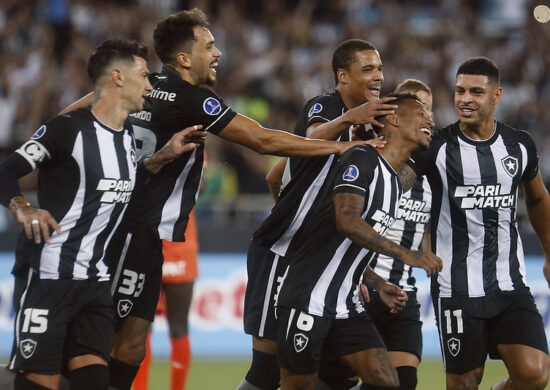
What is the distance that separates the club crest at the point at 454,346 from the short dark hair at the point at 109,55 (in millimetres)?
2714

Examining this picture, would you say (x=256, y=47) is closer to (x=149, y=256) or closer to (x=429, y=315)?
(x=429, y=315)

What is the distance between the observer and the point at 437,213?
632 cm

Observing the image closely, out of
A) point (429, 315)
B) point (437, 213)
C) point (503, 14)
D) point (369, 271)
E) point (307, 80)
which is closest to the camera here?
point (369, 271)

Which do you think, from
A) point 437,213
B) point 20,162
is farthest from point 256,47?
point 20,162

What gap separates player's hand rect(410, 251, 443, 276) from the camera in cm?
505

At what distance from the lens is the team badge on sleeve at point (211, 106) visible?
5.67 metres

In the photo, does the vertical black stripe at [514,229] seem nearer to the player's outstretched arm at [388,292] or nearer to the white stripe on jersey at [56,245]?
the player's outstretched arm at [388,292]

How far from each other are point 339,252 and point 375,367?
67 centimetres

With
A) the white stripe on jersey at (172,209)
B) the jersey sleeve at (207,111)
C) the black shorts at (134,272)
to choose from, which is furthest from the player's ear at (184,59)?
the black shorts at (134,272)

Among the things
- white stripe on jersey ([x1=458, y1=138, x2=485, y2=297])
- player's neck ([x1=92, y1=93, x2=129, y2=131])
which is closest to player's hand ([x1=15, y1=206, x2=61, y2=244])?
player's neck ([x1=92, y1=93, x2=129, y2=131])

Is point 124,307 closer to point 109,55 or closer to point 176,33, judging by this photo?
point 109,55

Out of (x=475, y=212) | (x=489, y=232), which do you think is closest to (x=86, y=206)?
(x=475, y=212)

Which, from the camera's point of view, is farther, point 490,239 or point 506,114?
point 506,114

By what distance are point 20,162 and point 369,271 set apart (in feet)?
7.27
